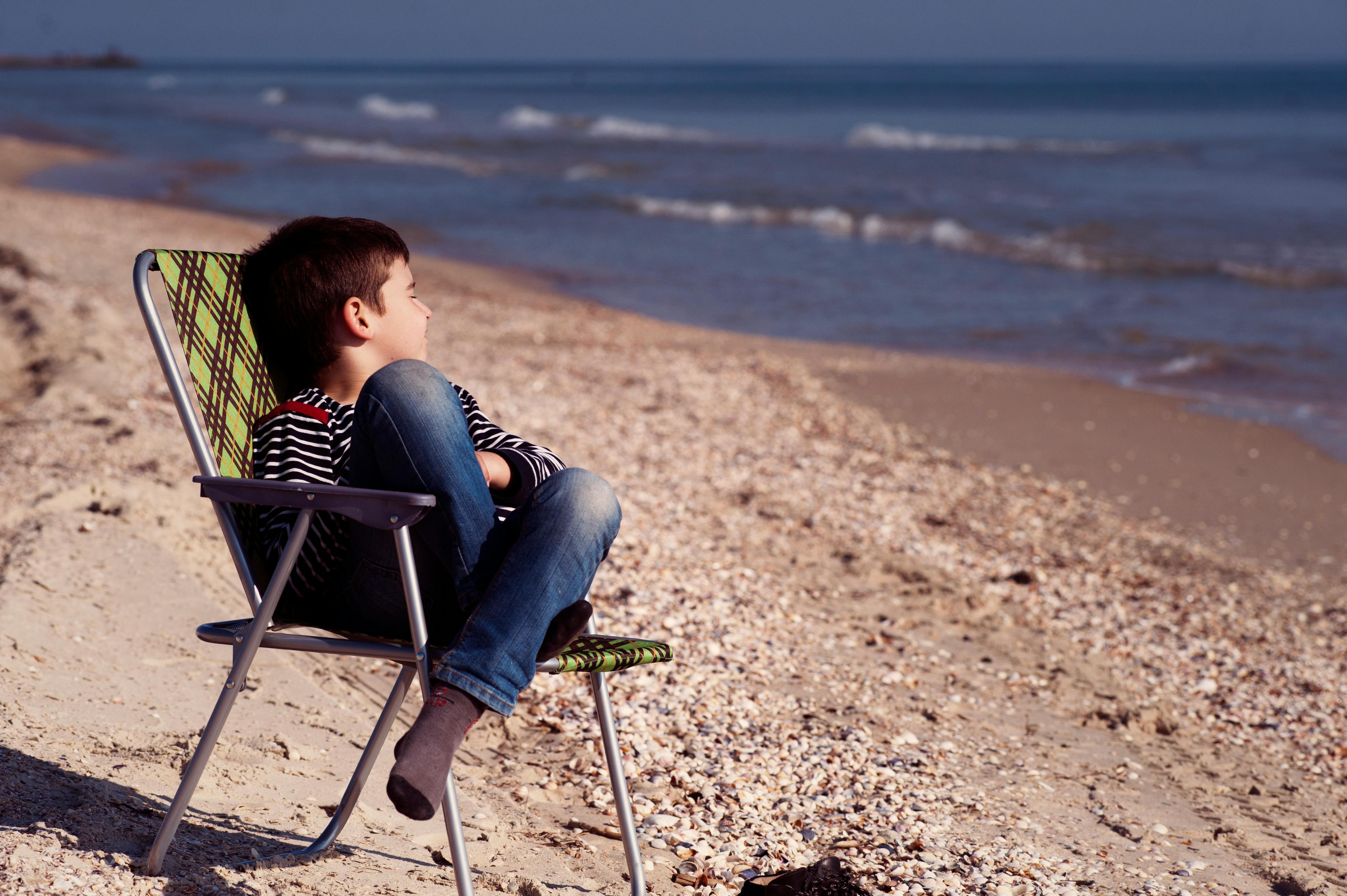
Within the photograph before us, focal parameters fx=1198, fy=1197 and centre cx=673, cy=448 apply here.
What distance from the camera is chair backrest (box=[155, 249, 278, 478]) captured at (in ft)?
7.91

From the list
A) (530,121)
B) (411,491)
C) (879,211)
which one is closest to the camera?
(411,491)

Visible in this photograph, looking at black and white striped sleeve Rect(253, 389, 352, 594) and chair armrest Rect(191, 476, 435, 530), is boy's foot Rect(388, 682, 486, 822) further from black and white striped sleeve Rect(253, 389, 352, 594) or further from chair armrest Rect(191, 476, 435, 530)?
black and white striped sleeve Rect(253, 389, 352, 594)

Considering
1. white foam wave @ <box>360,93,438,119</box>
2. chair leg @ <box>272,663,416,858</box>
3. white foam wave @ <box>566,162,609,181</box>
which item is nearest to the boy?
chair leg @ <box>272,663,416,858</box>

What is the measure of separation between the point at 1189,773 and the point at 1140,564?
1.94m

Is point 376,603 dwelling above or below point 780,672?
above

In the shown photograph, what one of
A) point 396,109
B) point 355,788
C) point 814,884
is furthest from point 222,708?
point 396,109

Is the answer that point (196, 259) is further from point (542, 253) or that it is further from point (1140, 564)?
point (542, 253)

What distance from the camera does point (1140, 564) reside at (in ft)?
17.1

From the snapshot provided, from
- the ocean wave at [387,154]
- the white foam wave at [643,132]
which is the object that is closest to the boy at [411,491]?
the ocean wave at [387,154]

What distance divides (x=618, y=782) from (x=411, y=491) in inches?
28.9

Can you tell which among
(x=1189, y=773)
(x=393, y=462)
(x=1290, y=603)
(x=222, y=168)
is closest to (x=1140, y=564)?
(x=1290, y=603)

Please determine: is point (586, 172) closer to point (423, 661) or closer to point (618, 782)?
point (618, 782)

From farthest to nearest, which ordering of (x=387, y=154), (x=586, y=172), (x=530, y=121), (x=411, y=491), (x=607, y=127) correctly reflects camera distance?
1. (x=530, y=121)
2. (x=607, y=127)
3. (x=387, y=154)
4. (x=586, y=172)
5. (x=411, y=491)

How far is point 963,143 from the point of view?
33750mm
